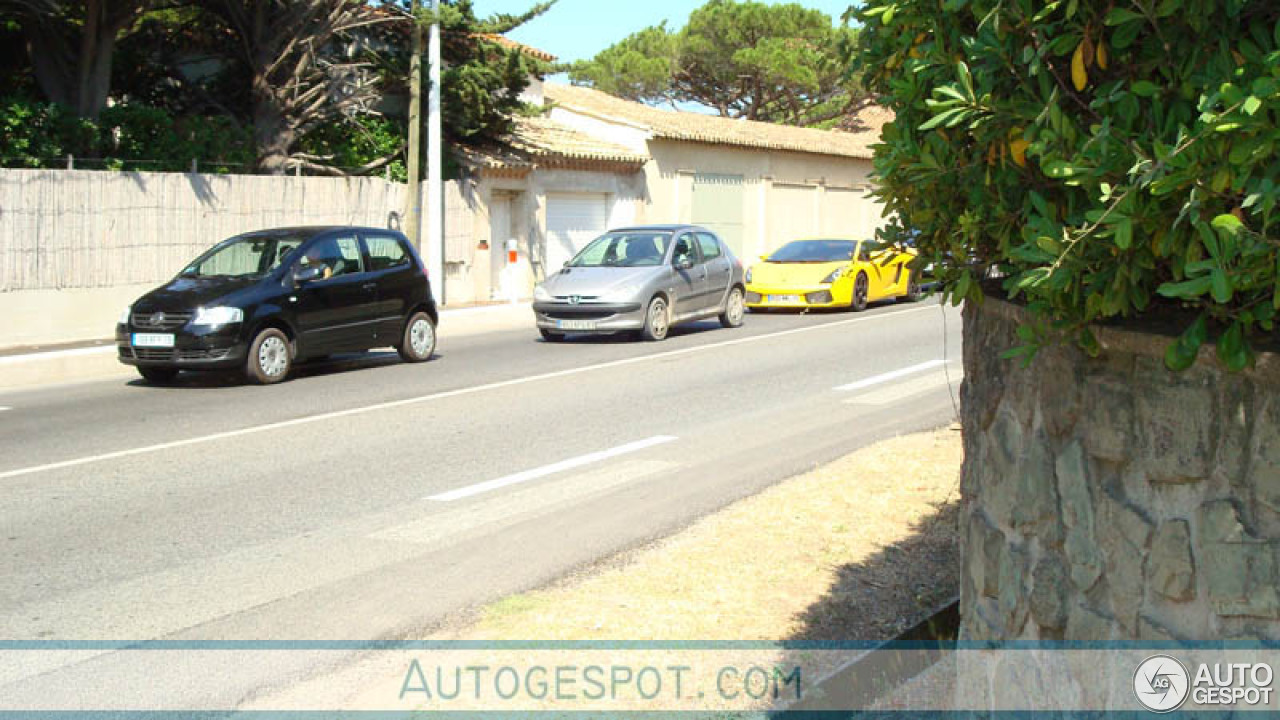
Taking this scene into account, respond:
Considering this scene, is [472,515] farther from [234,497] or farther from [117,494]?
[117,494]

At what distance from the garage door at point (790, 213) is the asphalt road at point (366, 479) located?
21585 mm

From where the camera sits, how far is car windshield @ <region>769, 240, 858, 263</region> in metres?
23.1

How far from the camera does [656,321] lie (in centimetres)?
1741

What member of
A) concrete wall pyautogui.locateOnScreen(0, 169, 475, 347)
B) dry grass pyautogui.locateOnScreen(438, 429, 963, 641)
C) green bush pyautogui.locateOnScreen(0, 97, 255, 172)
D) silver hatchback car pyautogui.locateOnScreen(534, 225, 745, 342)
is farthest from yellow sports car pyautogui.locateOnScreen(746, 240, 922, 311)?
dry grass pyautogui.locateOnScreen(438, 429, 963, 641)

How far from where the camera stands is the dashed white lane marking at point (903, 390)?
38.4 feet

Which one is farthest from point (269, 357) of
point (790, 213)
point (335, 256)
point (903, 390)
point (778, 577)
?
point (790, 213)

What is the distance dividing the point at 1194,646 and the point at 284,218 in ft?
63.7

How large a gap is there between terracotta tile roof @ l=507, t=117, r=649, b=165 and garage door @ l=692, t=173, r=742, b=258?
3.19 metres

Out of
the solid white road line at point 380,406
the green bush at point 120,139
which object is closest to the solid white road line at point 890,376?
the solid white road line at point 380,406

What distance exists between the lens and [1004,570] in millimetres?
3371

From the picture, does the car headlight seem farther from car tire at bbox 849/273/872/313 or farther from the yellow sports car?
car tire at bbox 849/273/872/313

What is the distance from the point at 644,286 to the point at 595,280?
2.37 feet

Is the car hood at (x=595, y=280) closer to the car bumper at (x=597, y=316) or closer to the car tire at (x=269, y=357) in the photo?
the car bumper at (x=597, y=316)

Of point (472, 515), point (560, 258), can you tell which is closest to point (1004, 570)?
point (472, 515)
